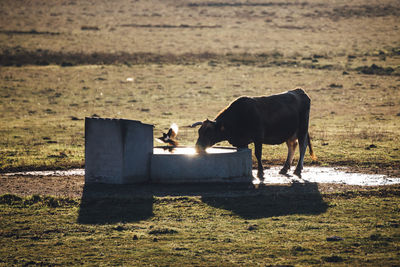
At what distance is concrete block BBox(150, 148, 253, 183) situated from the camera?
45.3 ft

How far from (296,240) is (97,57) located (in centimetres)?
3570

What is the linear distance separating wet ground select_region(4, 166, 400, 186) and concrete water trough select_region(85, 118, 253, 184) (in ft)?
2.63

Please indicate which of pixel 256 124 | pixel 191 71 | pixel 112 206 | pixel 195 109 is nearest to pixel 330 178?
pixel 256 124

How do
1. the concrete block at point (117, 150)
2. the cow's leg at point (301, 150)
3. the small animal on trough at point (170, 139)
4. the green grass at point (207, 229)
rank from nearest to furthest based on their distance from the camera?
the green grass at point (207, 229) → the concrete block at point (117, 150) → the cow's leg at point (301, 150) → the small animal on trough at point (170, 139)

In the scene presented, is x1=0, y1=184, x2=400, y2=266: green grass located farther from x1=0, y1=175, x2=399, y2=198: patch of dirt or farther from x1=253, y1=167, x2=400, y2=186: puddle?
x1=253, y1=167, x2=400, y2=186: puddle

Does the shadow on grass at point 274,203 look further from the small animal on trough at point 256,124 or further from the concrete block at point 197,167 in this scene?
the small animal on trough at point 256,124

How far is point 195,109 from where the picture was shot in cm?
2962

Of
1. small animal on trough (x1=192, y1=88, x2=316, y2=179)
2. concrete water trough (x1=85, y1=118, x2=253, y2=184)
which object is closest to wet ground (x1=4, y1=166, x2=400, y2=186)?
small animal on trough (x1=192, y1=88, x2=316, y2=179)

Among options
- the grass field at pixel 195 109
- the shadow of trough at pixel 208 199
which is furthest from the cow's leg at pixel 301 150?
the grass field at pixel 195 109

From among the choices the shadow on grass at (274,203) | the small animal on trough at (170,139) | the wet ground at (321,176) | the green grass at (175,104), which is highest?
the small animal on trough at (170,139)

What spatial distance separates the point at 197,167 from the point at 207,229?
3553 mm

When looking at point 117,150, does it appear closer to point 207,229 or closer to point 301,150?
point 207,229

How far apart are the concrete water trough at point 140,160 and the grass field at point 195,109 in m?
0.52

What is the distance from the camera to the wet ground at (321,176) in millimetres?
14203
